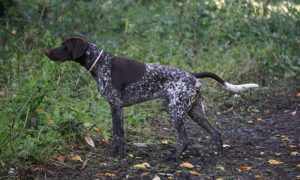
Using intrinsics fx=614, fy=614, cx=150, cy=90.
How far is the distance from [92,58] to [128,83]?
1.77 feet

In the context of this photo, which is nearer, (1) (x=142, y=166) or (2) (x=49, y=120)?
(1) (x=142, y=166)

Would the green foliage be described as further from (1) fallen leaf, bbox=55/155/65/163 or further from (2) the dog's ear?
(2) the dog's ear

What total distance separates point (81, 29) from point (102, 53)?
17.5ft

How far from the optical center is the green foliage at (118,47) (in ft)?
24.1

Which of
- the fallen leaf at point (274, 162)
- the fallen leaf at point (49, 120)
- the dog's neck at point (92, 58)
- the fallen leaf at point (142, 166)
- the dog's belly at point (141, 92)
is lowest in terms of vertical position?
the fallen leaf at point (274, 162)

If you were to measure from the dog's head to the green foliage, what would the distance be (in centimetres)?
17

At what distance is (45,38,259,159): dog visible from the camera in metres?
7.42

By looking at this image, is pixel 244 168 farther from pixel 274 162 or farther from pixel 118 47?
pixel 118 47

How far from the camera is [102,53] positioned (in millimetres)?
7578

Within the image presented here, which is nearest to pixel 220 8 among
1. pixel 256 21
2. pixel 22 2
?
pixel 256 21

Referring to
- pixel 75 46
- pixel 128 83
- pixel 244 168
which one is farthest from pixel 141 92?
pixel 244 168

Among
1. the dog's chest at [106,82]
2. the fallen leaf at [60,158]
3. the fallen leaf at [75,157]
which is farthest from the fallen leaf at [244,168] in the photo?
the fallen leaf at [60,158]

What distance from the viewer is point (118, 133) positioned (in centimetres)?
745

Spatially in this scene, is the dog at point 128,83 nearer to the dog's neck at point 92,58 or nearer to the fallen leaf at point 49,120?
the dog's neck at point 92,58
